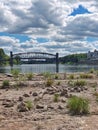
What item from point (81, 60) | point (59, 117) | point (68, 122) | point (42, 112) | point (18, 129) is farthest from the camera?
point (81, 60)

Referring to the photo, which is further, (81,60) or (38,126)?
(81,60)

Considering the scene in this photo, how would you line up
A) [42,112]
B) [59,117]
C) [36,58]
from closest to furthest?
[59,117]
[42,112]
[36,58]

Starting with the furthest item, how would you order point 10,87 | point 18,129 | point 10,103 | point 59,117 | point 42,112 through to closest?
point 10,87 → point 10,103 → point 42,112 → point 59,117 → point 18,129

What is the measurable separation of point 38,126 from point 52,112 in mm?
2436

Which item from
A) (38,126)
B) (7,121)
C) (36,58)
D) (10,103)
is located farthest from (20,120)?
(36,58)

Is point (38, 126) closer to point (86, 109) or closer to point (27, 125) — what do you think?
point (27, 125)

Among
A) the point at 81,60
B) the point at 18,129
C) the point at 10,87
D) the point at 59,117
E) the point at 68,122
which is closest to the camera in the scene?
the point at 18,129

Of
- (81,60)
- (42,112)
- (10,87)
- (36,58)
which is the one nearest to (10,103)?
(42,112)

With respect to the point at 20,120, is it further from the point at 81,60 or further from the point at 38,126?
the point at 81,60

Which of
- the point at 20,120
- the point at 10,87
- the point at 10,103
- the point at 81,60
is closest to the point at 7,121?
the point at 20,120

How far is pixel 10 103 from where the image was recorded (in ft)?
51.2

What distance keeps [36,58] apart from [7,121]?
6014 inches

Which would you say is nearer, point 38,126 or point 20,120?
point 38,126

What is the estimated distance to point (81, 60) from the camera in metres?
198
